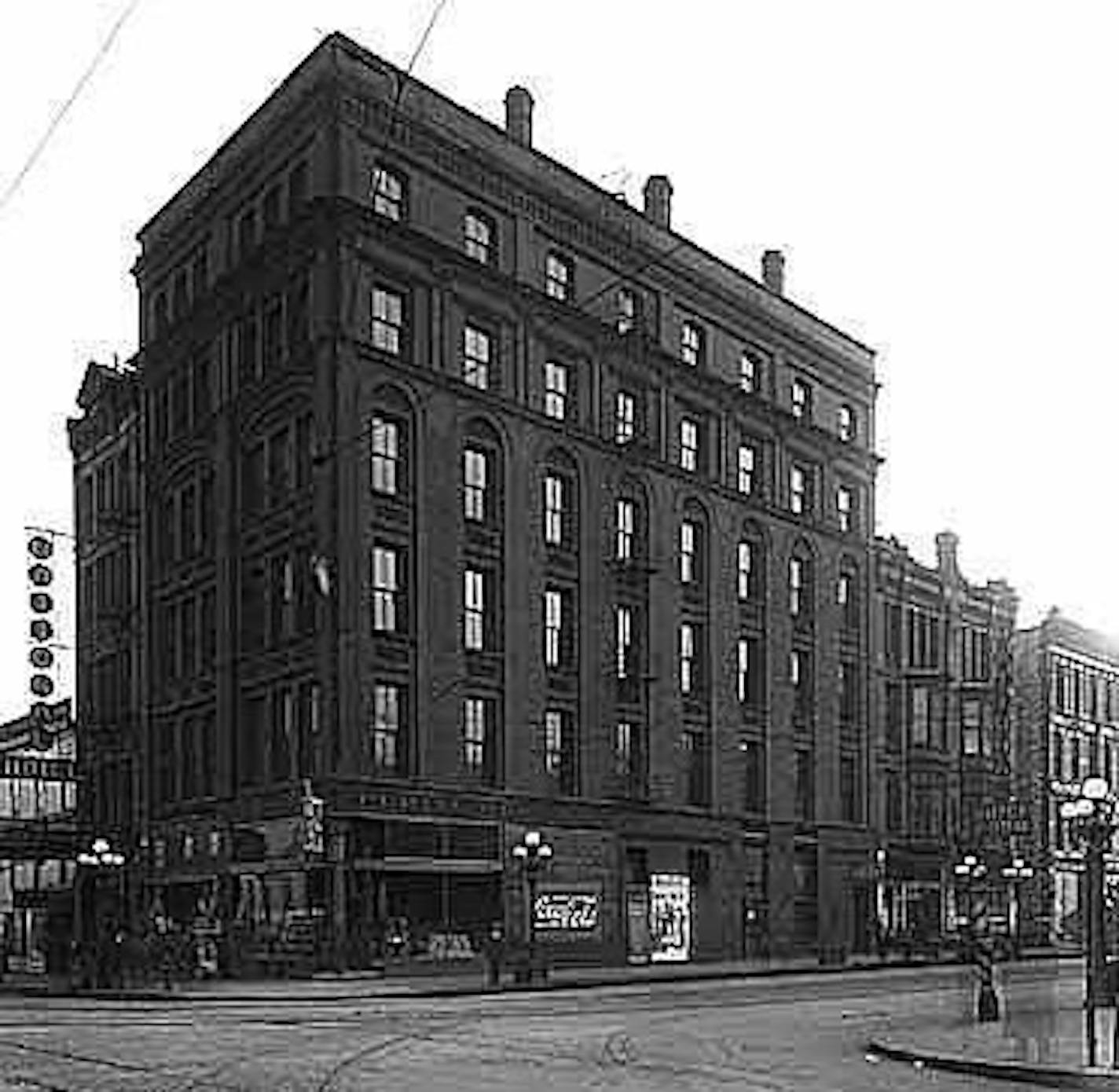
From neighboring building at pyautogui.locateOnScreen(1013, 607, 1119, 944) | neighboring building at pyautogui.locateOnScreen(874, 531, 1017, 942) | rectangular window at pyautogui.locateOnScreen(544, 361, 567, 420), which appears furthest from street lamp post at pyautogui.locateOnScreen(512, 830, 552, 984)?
neighboring building at pyautogui.locateOnScreen(1013, 607, 1119, 944)

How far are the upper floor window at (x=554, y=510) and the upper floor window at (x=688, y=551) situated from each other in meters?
6.73

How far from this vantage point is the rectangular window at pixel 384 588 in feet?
166

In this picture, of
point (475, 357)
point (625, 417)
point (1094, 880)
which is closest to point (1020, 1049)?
point (1094, 880)

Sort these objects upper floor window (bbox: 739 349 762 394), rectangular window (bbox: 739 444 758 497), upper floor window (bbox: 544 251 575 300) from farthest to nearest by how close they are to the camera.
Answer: upper floor window (bbox: 739 349 762 394) → rectangular window (bbox: 739 444 758 497) → upper floor window (bbox: 544 251 575 300)

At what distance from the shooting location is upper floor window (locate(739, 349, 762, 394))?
67312 millimetres

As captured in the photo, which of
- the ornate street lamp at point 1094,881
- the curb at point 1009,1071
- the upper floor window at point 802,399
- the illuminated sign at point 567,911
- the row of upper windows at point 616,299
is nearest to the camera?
the curb at point 1009,1071

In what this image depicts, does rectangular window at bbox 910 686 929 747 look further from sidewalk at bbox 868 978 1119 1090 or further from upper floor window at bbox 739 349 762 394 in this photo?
sidewalk at bbox 868 978 1119 1090

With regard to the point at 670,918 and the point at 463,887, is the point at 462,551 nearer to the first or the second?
the point at 463,887

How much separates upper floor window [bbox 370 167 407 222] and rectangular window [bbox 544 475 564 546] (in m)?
9.14

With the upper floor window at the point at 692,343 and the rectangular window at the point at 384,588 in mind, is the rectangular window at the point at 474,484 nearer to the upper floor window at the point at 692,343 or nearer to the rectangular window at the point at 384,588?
the rectangular window at the point at 384,588

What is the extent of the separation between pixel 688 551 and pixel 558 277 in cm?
1068

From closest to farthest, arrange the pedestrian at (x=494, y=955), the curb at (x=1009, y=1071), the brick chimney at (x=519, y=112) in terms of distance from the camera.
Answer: the curb at (x=1009, y=1071) → the pedestrian at (x=494, y=955) → the brick chimney at (x=519, y=112)

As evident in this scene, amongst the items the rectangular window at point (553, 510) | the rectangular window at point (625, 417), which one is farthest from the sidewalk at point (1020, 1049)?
the rectangular window at point (625, 417)

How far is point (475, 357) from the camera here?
54.9 metres
